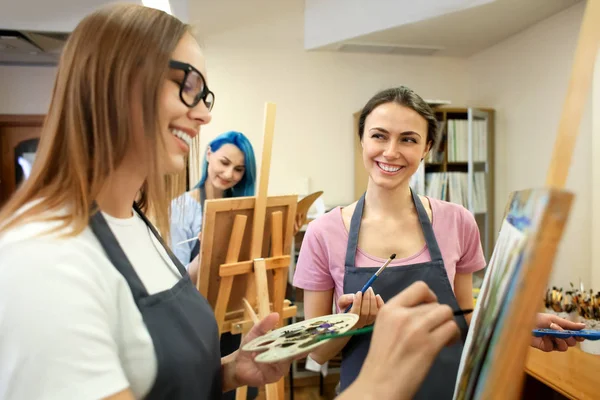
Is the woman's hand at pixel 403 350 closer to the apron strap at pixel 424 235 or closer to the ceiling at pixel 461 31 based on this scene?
the apron strap at pixel 424 235

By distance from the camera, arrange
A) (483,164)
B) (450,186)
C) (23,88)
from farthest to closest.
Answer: (23,88)
(483,164)
(450,186)

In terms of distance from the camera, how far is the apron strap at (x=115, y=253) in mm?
615

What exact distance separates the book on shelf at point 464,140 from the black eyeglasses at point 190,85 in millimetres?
3104

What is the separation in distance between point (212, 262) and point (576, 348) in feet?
5.09

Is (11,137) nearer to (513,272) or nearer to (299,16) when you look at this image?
(299,16)

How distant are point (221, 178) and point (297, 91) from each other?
1901mm

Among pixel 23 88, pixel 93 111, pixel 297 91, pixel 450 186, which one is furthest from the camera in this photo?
pixel 23 88

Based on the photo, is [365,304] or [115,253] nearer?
[115,253]

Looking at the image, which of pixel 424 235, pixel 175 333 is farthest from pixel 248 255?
pixel 175 333

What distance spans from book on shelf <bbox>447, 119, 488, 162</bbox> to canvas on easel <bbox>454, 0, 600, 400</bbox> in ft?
10.6

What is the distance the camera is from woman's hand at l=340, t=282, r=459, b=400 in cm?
48

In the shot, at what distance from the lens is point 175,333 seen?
0.67 metres

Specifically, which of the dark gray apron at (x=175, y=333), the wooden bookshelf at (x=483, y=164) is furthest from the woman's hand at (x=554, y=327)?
the wooden bookshelf at (x=483, y=164)

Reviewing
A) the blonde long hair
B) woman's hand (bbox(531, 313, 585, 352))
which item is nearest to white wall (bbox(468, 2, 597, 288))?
woman's hand (bbox(531, 313, 585, 352))
